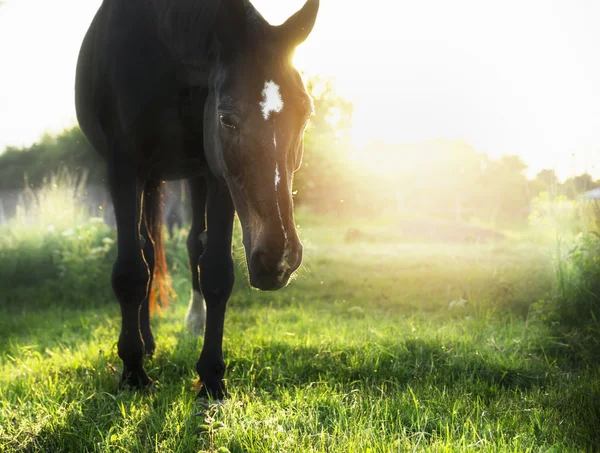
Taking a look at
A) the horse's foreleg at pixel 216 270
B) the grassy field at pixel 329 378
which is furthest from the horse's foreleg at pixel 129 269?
the horse's foreleg at pixel 216 270

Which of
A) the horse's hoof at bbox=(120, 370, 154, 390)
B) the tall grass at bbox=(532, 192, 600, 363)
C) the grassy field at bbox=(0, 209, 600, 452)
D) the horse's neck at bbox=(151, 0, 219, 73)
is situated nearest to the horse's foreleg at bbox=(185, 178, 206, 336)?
the grassy field at bbox=(0, 209, 600, 452)

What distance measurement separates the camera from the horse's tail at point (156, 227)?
4949mm

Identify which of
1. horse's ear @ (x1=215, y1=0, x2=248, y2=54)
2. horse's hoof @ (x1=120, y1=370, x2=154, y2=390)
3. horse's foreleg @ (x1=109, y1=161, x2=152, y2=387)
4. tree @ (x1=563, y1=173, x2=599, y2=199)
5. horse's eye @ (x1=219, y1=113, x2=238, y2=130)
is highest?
horse's ear @ (x1=215, y1=0, x2=248, y2=54)

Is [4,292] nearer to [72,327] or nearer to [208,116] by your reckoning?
[72,327]

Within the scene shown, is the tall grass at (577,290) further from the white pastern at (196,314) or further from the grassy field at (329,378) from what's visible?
the white pastern at (196,314)

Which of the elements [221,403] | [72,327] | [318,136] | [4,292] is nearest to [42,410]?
[221,403]

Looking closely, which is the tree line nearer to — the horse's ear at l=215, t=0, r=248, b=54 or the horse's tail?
the horse's ear at l=215, t=0, r=248, b=54

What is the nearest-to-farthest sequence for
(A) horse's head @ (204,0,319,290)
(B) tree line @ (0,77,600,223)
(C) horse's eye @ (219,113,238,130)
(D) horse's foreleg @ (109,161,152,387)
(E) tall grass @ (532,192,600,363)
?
1. (A) horse's head @ (204,0,319,290)
2. (C) horse's eye @ (219,113,238,130)
3. (D) horse's foreleg @ (109,161,152,387)
4. (E) tall grass @ (532,192,600,363)
5. (B) tree line @ (0,77,600,223)

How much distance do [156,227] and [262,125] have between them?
3.14 m

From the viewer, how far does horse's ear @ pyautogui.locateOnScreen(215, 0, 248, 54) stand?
2.48m

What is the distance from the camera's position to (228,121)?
244cm

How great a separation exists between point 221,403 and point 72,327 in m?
3.64

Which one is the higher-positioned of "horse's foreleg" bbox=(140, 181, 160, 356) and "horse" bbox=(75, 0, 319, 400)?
"horse" bbox=(75, 0, 319, 400)

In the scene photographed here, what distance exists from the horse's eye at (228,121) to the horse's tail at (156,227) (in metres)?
2.59
